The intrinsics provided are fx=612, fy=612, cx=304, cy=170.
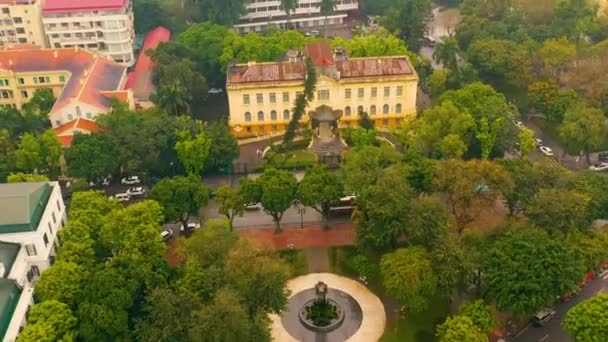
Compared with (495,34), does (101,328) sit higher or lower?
lower

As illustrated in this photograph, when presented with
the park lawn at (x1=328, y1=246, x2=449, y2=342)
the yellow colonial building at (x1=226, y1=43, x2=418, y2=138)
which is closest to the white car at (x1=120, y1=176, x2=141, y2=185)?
the yellow colonial building at (x1=226, y1=43, x2=418, y2=138)

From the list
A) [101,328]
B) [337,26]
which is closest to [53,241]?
[101,328]

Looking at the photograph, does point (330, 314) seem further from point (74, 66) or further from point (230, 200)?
point (74, 66)

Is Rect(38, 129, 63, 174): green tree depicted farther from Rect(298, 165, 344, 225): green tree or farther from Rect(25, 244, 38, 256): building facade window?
Rect(298, 165, 344, 225): green tree

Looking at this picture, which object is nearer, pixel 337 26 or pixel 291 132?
pixel 291 132

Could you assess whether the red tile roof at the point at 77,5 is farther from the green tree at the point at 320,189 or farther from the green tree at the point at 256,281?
the green tree at the point at 256,281

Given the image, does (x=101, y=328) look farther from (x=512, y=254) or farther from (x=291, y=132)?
(x=291, y=132)

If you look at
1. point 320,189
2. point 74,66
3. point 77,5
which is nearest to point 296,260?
point 320,189
